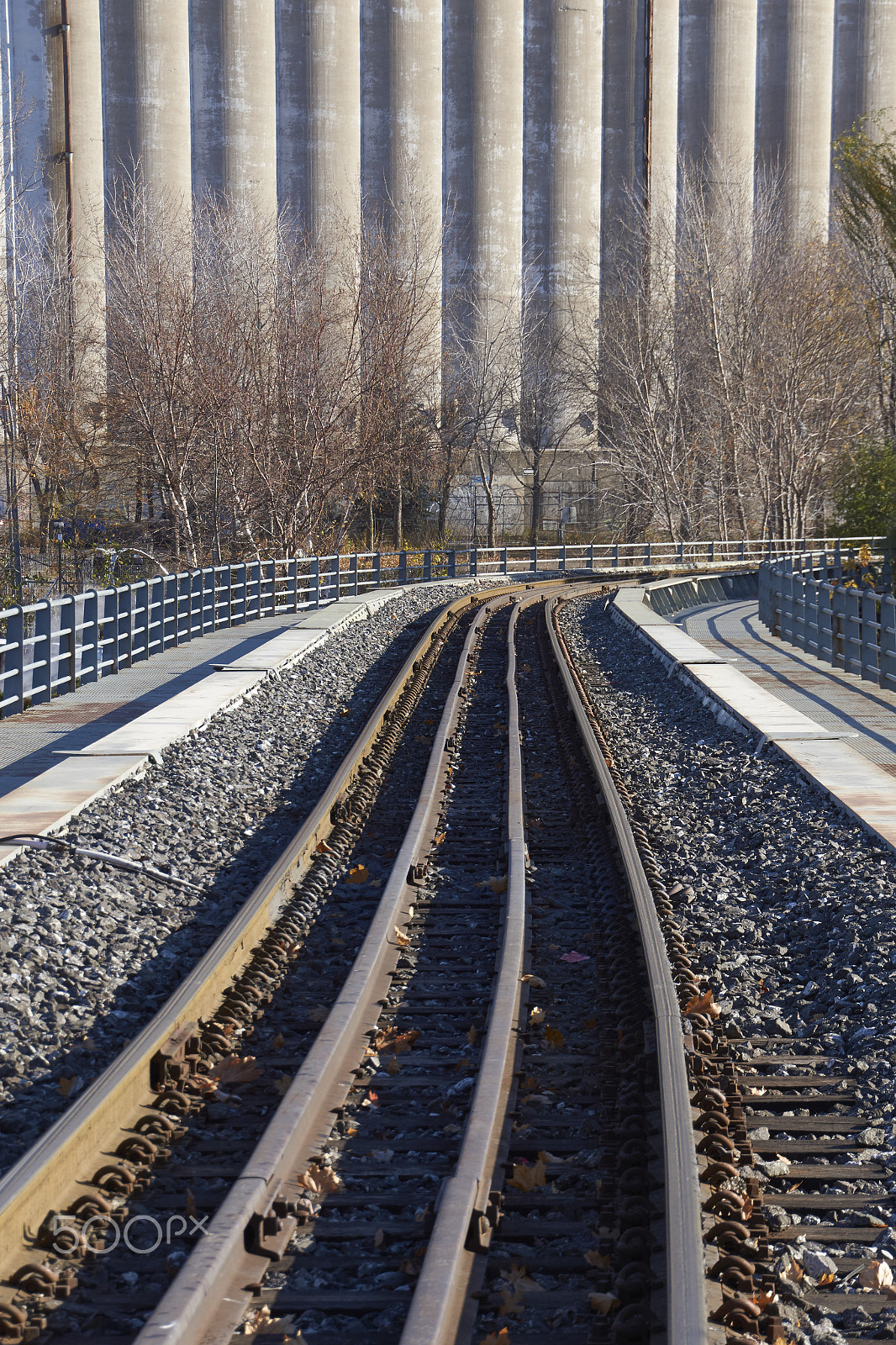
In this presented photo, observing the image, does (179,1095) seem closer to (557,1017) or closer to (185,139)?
(557,1017)

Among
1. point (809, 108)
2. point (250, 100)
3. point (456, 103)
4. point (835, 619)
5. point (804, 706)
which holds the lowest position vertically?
point (804, 706)

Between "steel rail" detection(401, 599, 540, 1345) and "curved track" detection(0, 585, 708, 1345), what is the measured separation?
1cm

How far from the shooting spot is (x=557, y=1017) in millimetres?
6312

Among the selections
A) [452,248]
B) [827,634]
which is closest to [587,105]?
[452,248]

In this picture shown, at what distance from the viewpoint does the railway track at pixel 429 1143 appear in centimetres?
396

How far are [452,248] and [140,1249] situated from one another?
59715 mm

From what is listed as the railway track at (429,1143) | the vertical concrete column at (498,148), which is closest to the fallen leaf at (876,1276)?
the railway track at (429,1143)

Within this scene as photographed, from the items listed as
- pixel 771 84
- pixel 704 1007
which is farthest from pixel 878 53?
pixel 704 1007

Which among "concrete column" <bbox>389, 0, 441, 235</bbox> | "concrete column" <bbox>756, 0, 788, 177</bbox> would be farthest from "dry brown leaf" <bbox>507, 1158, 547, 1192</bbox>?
"concrete column" <bbox>756, 0, 788, 177</bbox>

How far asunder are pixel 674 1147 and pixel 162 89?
56.1 metres

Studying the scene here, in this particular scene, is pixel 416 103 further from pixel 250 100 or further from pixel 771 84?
pixel 771 84

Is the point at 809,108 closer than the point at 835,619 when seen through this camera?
No

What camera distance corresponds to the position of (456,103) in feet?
197

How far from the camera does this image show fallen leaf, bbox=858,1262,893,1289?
4098 millimetres
